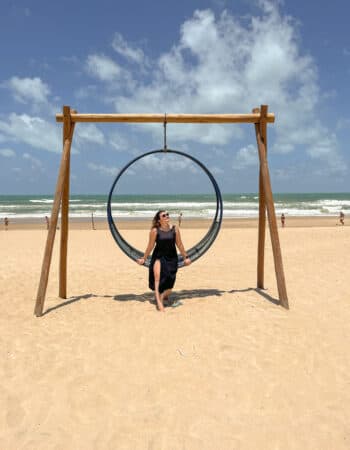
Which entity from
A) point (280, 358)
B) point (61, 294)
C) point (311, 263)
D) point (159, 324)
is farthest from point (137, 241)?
point (280, 358)

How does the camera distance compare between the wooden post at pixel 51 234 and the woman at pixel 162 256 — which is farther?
the woman at pixel 162 256

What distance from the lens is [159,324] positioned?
172 inches

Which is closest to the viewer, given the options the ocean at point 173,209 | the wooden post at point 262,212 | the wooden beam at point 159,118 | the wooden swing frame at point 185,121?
the wooden swing frame at point 185,121

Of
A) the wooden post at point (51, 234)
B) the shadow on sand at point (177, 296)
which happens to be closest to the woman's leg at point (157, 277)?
the shadow on sand at point (177, 296)

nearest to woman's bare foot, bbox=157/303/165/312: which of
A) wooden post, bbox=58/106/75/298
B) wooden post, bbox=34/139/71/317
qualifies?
wooden post, bbox=34/139/71/317

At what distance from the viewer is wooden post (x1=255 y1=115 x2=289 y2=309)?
198 inches

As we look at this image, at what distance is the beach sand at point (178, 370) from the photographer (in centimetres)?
261

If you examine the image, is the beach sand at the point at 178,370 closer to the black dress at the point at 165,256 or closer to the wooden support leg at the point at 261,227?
the wooden support leg at the point at 261,227

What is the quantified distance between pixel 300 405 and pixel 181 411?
907mm

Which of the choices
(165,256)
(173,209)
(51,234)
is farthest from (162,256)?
(173,209)

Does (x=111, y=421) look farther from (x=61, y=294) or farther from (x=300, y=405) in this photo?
(x=61, y=294)

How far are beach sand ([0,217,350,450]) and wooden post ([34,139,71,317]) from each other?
0.20 metres

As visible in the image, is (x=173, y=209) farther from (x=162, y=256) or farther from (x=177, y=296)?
(x=162, y=256)

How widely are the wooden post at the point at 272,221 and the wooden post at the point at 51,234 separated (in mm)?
2675
